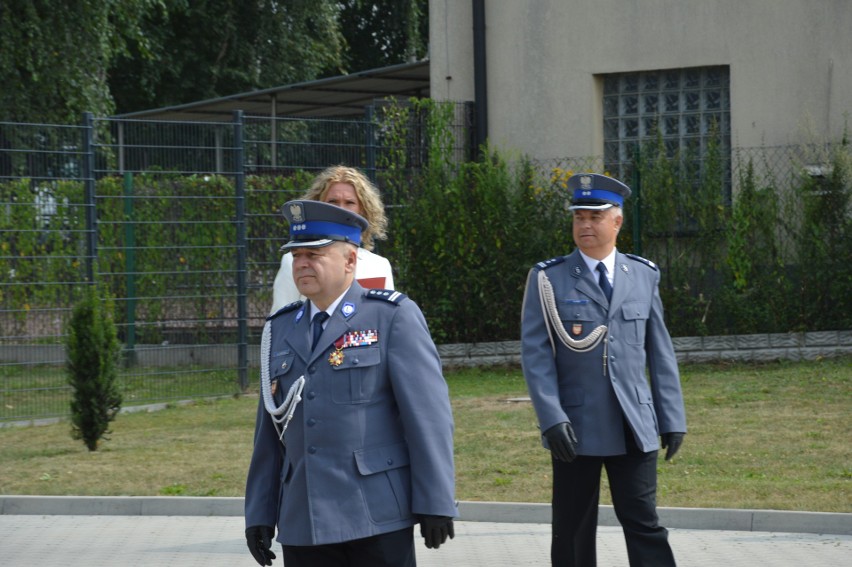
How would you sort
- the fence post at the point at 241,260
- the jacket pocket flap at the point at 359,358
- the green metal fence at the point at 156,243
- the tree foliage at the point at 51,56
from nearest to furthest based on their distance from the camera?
the jacket pocket flap at the point at 359,358, the green metal fence at the point at 156,243, the fence post at the point at 241,260, the tree foliage at the point at 51,56

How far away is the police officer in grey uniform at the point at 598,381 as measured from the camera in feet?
20.1

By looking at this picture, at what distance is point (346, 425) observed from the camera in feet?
15.0

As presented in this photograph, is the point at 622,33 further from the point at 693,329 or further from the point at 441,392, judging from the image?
the point at 441,392

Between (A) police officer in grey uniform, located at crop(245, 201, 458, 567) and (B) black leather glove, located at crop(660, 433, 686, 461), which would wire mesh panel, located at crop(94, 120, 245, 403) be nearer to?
(B) black leather glove, located at crop(660, 433, 686, 461)

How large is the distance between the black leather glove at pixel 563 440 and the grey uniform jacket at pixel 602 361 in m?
0.03

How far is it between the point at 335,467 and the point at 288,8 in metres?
32.1

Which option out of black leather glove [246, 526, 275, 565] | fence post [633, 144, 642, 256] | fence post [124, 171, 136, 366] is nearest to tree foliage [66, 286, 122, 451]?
fence post [124, 171, 136, 366]

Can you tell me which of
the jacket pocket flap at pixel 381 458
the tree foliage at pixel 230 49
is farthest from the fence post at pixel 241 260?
the tree foliage at pixel 230 49

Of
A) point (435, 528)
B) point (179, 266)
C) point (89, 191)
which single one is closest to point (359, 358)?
point (435, 528)

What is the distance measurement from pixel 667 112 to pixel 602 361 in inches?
462

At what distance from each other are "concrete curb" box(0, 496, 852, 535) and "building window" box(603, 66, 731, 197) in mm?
8249

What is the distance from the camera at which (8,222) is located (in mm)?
14492

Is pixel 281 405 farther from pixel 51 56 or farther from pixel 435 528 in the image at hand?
pixel 51 56

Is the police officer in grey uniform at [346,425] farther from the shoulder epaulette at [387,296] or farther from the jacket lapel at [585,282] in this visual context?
the jacket lapel at [585,282]
